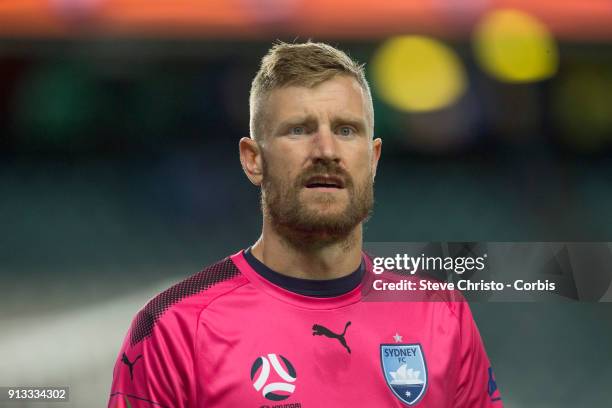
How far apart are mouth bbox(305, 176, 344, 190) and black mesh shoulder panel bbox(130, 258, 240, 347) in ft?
1.82

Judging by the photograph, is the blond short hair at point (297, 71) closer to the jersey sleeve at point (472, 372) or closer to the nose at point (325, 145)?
the nose at point (325, 145)

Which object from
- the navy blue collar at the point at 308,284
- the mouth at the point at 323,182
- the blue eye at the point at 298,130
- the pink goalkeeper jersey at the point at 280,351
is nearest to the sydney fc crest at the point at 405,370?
the pink goalkeeper jersey at the point at 280,351

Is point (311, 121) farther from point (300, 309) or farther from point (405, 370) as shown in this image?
point (405, 370)

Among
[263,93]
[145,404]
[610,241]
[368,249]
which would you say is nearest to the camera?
[145,404]

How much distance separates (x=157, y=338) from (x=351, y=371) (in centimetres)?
79

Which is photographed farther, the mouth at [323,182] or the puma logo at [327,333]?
the puma logo at [327,333]

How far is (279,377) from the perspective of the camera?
123 inches

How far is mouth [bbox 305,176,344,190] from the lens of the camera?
3.13 meters

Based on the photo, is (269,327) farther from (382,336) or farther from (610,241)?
(610,241)

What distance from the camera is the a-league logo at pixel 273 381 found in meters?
3.09

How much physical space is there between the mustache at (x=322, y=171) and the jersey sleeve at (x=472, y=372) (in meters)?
0.92

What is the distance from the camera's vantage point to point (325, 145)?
10.2 ft

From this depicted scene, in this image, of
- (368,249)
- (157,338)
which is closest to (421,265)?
(368,249)

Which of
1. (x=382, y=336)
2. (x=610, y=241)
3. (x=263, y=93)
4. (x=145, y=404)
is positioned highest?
(x=263, y=93)
